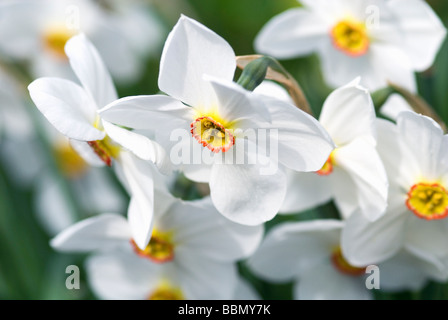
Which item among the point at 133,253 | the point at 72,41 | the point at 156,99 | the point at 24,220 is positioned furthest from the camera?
the point at 24,220

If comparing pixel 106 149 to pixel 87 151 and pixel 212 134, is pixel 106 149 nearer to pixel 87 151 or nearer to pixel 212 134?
pixel 87 151

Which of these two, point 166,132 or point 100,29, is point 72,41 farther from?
point 100,29

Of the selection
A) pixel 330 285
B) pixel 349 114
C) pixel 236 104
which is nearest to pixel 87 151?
pixel 236 104

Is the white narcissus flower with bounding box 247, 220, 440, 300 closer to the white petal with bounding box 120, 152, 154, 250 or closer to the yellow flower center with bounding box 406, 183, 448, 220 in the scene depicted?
the yellow flower center with bounding box 406, 183, 448, 220

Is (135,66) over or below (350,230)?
below

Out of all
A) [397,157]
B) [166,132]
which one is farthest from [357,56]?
[166,132]

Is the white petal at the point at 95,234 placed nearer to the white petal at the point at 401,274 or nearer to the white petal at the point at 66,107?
the white petal at the point at 66,107
